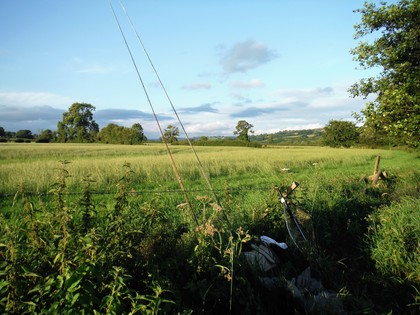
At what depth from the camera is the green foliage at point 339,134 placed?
77062 millimetres

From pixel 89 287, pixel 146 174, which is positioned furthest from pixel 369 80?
pixel 89 287

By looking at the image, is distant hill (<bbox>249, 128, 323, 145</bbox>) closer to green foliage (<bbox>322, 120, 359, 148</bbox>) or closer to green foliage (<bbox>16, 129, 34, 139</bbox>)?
green foliage (<bbox>322, 120, 359, 148</bbox>)

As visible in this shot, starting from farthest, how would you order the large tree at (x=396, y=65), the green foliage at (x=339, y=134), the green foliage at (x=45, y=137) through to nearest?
the green foliage at (x=339, y=134)
the green foliage at (x=45, y=137)
the large tree at (x=396, y=65)

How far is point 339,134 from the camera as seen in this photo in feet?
262

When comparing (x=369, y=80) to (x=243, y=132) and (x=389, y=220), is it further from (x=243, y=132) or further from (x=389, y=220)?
(x=243, y=132)

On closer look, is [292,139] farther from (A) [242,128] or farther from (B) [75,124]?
(B) [75,124]

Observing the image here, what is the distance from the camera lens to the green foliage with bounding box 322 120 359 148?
77.1m

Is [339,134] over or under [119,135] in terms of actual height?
over

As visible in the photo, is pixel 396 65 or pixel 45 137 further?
pixel 45 137

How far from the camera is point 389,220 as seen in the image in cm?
516

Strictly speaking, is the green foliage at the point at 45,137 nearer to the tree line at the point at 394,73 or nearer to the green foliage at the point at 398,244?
the tree line at the point at 394,73

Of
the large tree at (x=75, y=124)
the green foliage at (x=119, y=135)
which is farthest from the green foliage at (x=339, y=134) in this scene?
the large tree at (x=75, y=124)

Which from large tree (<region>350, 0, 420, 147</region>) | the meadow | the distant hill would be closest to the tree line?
large tree (<region>350, 0, 420, 147</region>)

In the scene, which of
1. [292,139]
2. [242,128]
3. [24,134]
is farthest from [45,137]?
[292,139]
